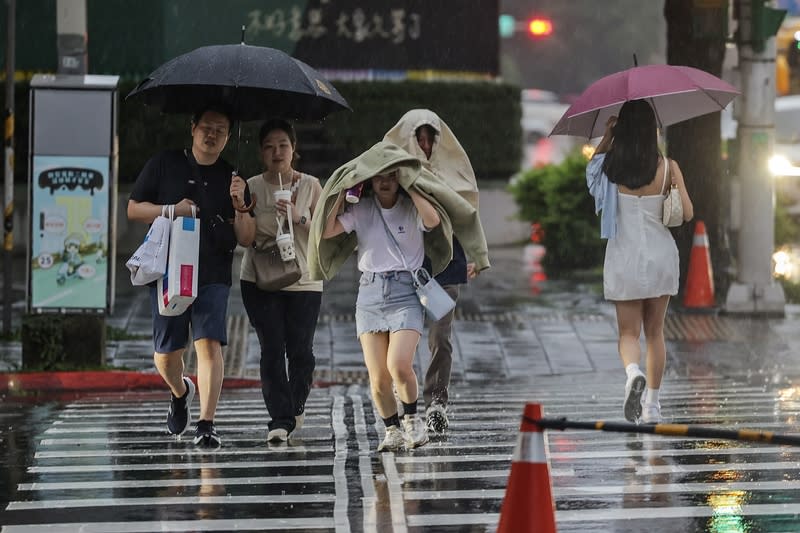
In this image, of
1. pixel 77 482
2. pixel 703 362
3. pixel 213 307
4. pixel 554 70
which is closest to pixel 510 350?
pixel 703 362

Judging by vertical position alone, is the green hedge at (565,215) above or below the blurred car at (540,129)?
below

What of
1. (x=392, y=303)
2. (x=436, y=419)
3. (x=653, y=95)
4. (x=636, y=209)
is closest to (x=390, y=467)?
(x=392, y=303)

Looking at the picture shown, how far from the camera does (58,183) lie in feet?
41.2

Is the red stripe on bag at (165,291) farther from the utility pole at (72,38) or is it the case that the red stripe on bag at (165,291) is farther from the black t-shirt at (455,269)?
the utility pole at (72,38)

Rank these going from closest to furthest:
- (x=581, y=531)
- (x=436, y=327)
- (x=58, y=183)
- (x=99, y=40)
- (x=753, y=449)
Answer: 1. (x=581, y=531)
2. (x=753, y=449)
3. (x=436, y=327)
4. (x=58, y=183)
5. (x=99, y=40)

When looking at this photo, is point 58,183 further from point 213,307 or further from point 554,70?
point 554,70

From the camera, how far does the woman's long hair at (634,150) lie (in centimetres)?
918

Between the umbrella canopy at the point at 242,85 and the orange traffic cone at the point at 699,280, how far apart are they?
8020mm

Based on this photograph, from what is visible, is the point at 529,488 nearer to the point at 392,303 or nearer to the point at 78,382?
the point at 392,303

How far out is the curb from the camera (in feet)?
41.8

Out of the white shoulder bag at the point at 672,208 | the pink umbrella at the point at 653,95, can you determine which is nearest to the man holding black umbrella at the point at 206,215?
the pink umbrella at the point at 653,95

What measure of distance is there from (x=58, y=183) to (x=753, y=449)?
6.13 m

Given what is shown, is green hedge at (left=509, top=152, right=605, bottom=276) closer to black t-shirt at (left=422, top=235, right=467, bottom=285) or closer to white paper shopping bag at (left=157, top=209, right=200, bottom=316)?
black t-shirt at (left=422, top=235, right=467, bottom=285)

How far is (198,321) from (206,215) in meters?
0.57
